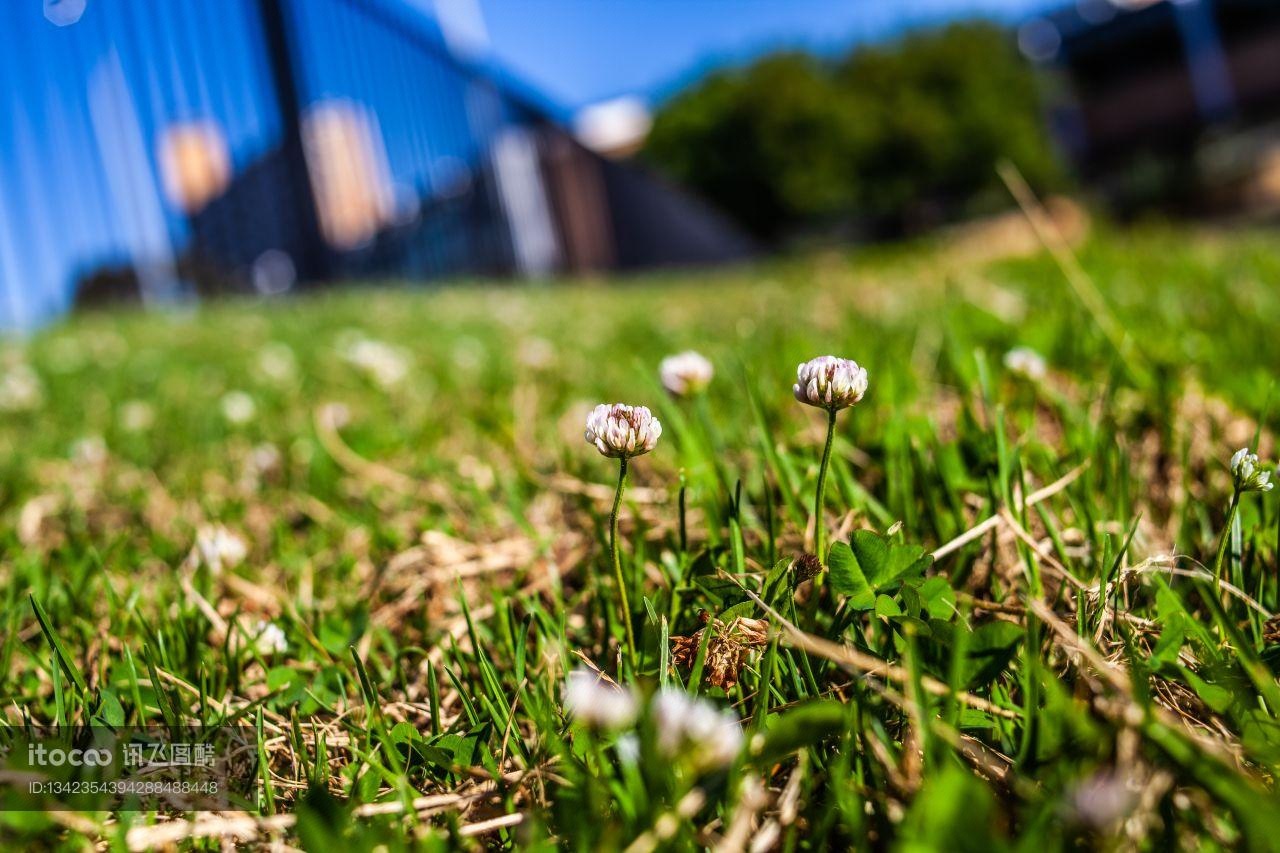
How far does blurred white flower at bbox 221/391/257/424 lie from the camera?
177 centimetres

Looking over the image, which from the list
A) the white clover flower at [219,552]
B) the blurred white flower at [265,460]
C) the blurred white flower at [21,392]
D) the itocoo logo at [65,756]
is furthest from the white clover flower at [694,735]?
the blurred white flower at [21,392]

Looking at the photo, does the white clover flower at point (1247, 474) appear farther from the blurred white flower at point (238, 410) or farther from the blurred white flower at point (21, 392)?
the blurred white flower at point (21, 392)

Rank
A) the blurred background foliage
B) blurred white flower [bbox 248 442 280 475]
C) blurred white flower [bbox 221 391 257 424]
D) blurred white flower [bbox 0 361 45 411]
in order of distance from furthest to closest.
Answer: the blurred background foliage < blurred white flower [bbox 0 361 45 411] < blurred white flower [bbox 221 391 257 424] < blurred white flower [bbox 248 442 280 475]

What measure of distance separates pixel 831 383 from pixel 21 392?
2.37 meters

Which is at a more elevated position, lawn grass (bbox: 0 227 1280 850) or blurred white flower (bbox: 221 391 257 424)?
blurred white flower (bbox: 221 391 257 424)

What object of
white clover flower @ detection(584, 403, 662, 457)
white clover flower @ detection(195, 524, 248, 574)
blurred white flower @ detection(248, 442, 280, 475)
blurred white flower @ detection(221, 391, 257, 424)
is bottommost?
white clover flower @ detection(195, 524, 248, 574)

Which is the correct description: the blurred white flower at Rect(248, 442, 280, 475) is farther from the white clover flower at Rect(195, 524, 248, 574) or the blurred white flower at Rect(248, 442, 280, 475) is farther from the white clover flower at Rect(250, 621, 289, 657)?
the white clover flower at Rect(250, 621, 289, 657)

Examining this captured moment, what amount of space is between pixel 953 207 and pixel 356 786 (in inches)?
780

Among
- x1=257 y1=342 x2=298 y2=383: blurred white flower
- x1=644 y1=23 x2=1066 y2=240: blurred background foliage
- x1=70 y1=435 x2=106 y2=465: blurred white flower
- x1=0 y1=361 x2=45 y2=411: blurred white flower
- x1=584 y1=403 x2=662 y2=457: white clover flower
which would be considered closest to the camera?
x1=584 y1=403 x2=662 y2=457: white clover flower

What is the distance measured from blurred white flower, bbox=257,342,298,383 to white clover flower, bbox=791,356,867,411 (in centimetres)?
201

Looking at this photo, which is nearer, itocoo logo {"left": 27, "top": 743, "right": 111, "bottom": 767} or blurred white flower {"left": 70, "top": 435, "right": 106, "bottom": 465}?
itocoo logo {"left": 27, "top": 743, "right": 111, "bottom": 767}

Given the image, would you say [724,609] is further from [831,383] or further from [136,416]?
[136,416]

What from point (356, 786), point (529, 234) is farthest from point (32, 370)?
point (529, 234)

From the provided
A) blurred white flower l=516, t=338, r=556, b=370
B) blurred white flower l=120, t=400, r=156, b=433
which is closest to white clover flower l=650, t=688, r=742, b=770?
blurred white flower l=516, t=338, r=556, b=370
